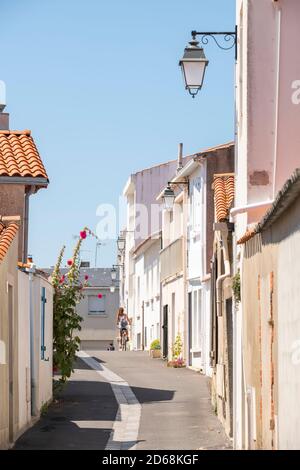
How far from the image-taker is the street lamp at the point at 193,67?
54.0 ft

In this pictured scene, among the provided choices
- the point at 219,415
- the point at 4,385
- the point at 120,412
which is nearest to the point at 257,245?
the point at 4,385

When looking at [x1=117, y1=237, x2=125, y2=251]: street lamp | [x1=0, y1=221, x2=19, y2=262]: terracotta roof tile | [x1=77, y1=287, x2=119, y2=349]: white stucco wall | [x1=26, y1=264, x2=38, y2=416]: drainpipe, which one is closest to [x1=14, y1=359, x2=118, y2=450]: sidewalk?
[x1=26, y1=264, x2=38, y2=416]: drainpipe

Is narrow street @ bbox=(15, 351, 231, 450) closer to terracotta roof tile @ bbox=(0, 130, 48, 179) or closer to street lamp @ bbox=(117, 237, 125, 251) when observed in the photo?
terracotta roof tile @ bbox=(0, 130, 48, 179)

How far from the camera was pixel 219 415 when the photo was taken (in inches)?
828

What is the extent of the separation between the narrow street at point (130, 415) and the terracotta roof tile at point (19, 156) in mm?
4784

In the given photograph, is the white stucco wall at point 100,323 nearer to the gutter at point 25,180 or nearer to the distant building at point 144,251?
the distant building at point 144,251

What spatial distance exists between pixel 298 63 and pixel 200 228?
19429 mm

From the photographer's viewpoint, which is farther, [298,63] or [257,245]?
[298,63]

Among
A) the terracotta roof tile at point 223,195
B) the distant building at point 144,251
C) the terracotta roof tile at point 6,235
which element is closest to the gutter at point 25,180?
the terracotta roof tile at point 223,195

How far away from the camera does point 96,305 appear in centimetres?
8906

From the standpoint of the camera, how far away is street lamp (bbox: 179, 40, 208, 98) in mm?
16453

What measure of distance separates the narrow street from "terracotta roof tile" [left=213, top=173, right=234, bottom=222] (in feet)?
11.5
